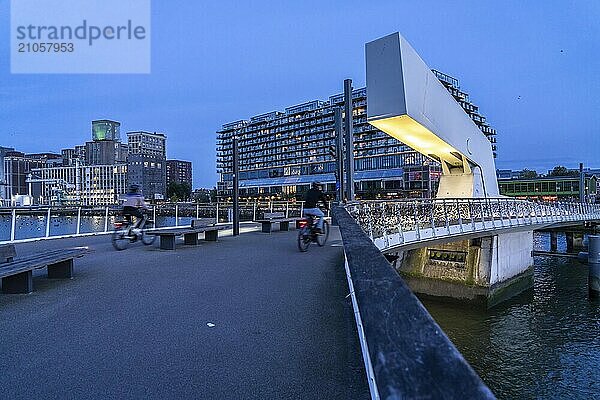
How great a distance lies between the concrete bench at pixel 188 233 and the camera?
13.1 meters

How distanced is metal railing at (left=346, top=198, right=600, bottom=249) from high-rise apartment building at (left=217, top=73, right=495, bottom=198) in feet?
222

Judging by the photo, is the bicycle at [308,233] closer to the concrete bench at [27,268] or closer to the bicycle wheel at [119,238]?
the bicycle wheel at [119,238]

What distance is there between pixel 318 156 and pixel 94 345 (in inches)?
5278

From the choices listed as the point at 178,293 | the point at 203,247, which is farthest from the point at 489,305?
the point at 178,293

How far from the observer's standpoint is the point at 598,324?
66.3ft

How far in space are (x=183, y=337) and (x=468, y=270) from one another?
72.3 feet

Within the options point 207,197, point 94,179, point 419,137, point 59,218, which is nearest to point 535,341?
point 419,137

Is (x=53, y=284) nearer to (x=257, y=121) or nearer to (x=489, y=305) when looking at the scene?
(x=489, y=305)

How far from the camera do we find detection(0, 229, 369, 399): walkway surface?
3.61 meters

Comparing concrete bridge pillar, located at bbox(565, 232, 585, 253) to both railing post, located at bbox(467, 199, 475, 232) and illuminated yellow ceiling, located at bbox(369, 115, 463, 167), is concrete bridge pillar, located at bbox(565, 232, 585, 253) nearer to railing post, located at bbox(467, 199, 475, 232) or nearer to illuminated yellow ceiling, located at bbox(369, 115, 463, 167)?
illuminated yellow ceiling, located at bbox(369, 115, 463, 167)

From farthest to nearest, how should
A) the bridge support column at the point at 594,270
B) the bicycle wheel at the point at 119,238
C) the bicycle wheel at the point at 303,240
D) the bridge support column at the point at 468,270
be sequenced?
1. the bridge support column at the point at 594,270
2. the bridge support column at the point at 468,270
3. the bicycle wheel at the point at 119,238
4. the bicycle wheel at the point at 303,240

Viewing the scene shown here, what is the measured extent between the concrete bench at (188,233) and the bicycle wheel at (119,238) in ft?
2.33

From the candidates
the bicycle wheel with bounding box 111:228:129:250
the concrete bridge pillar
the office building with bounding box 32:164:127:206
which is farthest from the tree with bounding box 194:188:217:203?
the bicycle wheel with bounding box 111:228:129:250

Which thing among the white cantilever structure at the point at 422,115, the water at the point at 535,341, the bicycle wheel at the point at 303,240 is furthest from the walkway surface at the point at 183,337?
the white cantilever structure at the point at 422,115
